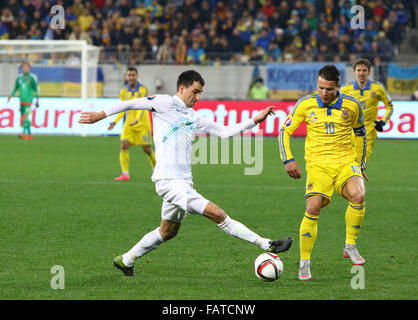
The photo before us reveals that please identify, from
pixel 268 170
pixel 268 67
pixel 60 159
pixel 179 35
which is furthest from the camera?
pixel 179 35

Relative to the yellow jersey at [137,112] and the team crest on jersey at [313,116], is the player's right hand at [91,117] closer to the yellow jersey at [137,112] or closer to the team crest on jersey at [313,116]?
the team crest on jersey at [313,116]

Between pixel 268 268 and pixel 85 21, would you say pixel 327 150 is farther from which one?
pixel 85 21

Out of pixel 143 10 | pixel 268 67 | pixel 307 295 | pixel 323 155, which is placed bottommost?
pixel 307 295

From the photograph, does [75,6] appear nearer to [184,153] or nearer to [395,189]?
[395,189]

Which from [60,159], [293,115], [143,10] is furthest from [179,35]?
[293,115]

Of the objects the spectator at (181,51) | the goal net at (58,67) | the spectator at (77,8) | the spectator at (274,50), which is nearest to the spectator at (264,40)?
the spectator at (274,50)

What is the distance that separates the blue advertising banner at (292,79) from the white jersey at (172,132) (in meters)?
17.4

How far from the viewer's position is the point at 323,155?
7.24 meters

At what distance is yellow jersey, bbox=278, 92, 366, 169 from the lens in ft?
23.7

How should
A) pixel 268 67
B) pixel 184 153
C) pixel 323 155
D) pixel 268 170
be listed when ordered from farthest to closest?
pixel 268 67 → pixel 268 170 → pixel 323 155 → pixel 184 153

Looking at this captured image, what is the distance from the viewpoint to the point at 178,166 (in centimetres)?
673

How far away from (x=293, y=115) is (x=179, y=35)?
70.4ft

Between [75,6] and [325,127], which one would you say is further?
[75,6]

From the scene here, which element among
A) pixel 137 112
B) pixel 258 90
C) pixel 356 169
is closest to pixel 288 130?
pixel 356 169
